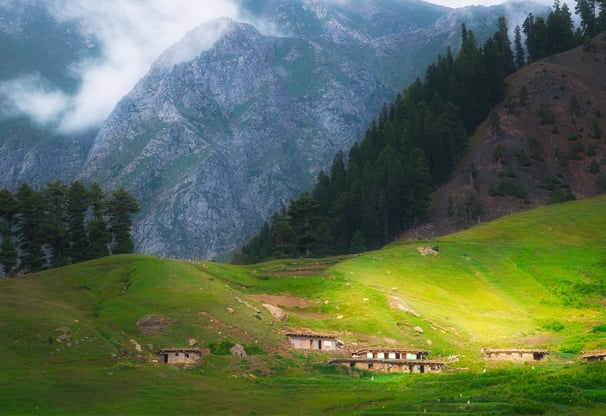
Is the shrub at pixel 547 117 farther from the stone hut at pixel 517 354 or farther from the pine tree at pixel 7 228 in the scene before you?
the pine tree at pixel 7 228

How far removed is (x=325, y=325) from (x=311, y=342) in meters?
7.10

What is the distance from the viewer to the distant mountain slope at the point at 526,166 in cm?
16725

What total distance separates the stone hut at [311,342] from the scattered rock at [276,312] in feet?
21.2

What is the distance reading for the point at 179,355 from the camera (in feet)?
226

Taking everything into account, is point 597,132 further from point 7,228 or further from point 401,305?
point 7,228

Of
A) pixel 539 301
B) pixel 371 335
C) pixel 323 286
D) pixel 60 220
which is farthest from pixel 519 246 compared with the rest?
pixel 60 220

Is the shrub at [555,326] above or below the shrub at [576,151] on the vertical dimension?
below

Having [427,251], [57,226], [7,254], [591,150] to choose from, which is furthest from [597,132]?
[7,254]

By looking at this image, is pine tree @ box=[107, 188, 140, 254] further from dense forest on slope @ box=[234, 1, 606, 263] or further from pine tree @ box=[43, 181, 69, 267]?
dense forest on slope @ box=[234, 1, 606, 263]

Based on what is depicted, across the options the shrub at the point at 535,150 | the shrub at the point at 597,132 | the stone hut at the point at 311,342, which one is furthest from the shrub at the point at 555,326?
the shrub at the point at 597,132

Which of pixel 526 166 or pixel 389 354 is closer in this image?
pixel 389 354

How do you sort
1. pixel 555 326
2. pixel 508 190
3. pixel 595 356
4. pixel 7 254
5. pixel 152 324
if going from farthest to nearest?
pixel 508 190
pixel 7 254
pixel 555 326
pixel 152 324
pixel 595 356

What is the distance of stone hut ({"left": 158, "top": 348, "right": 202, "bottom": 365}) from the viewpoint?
68.6 m

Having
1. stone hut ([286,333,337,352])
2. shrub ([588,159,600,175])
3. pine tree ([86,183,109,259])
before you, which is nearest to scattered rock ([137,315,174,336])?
stone hut ([286,333,337,352])
